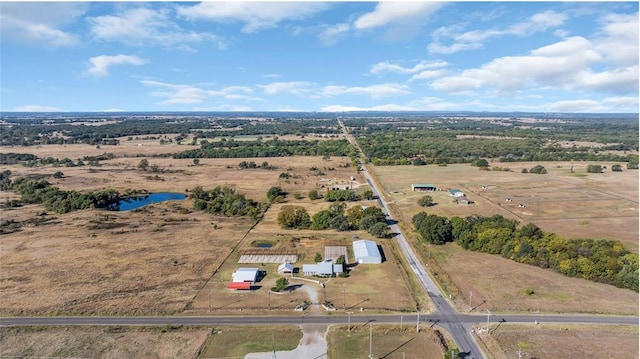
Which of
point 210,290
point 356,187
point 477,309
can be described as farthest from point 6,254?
point 356,187

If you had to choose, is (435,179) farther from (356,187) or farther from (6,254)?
(6,254)

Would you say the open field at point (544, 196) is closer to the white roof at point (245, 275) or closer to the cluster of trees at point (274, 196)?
the cluster of trees at point (274, 196)

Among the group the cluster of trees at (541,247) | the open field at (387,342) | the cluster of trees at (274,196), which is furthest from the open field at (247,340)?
the cluster of trees at (274,196)

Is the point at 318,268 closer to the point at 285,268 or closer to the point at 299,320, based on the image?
the point at 285,268

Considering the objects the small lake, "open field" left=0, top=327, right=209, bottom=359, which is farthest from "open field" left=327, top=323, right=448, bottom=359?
the small lake

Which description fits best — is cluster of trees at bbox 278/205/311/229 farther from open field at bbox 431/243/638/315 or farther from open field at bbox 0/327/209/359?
open field at bbox 0/327/209/359

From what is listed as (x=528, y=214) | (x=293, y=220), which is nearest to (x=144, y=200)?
(x=293, y=220)
